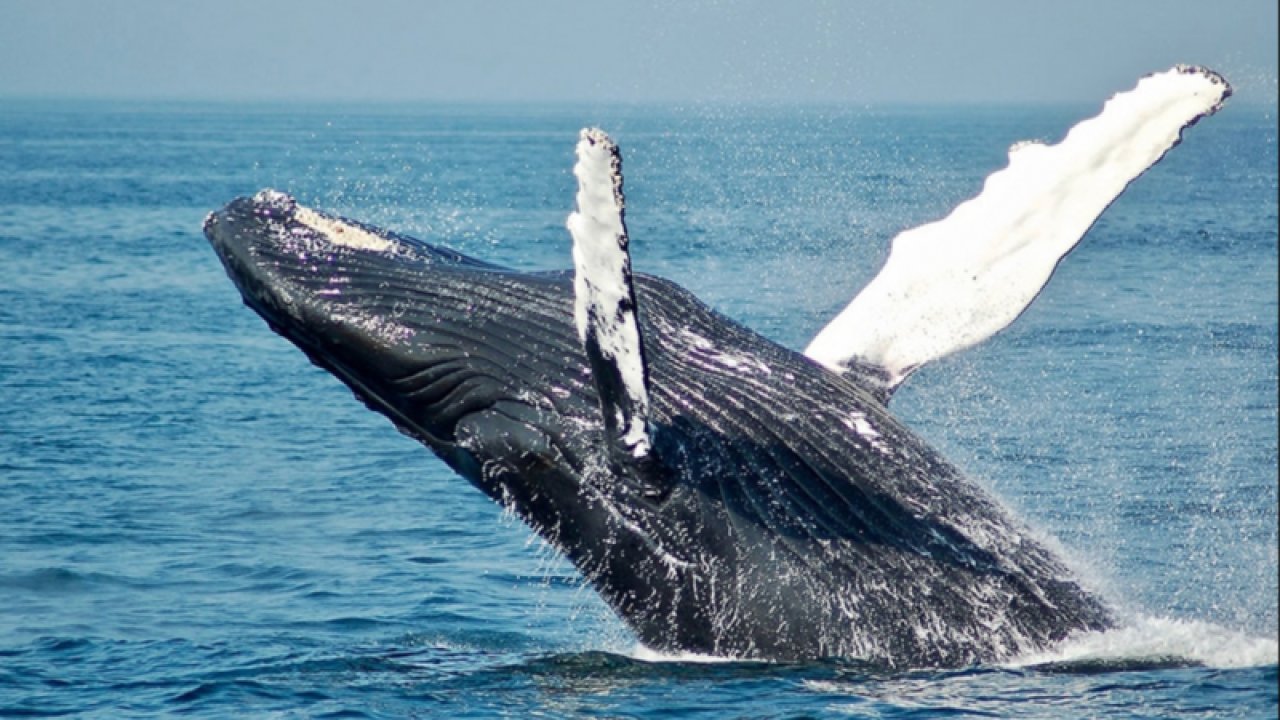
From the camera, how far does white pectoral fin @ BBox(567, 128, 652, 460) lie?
591 centimetres

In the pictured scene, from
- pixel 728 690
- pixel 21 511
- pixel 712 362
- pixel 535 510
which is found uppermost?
pixel 712 362

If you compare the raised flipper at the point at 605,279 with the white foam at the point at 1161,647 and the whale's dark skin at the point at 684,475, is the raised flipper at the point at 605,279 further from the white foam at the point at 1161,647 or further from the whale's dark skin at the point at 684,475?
→ the white foam at the point at 1161,647

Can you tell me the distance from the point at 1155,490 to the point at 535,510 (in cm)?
691

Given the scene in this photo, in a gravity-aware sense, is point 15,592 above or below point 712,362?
below

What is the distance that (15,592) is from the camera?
10.5 meters

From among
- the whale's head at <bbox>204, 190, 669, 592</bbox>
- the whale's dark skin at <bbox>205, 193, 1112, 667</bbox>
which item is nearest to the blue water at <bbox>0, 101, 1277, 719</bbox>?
the whale's dark skin at <bbox>205, 193, 1112, 667</bbox>

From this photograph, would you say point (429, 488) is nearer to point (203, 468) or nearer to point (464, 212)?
point (203, 468)

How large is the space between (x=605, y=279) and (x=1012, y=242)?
2.38m

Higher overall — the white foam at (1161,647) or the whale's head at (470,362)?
the whale's head at (470,362)

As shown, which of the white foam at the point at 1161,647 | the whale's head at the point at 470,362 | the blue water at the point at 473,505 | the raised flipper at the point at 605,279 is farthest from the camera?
the blue water at the point at 473,505

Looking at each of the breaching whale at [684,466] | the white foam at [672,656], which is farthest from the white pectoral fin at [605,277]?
the white foam at [672,656]

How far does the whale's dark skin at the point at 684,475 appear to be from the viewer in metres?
6.68

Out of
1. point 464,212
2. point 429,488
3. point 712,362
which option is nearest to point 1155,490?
point 429,488

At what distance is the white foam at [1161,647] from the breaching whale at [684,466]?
74mm
